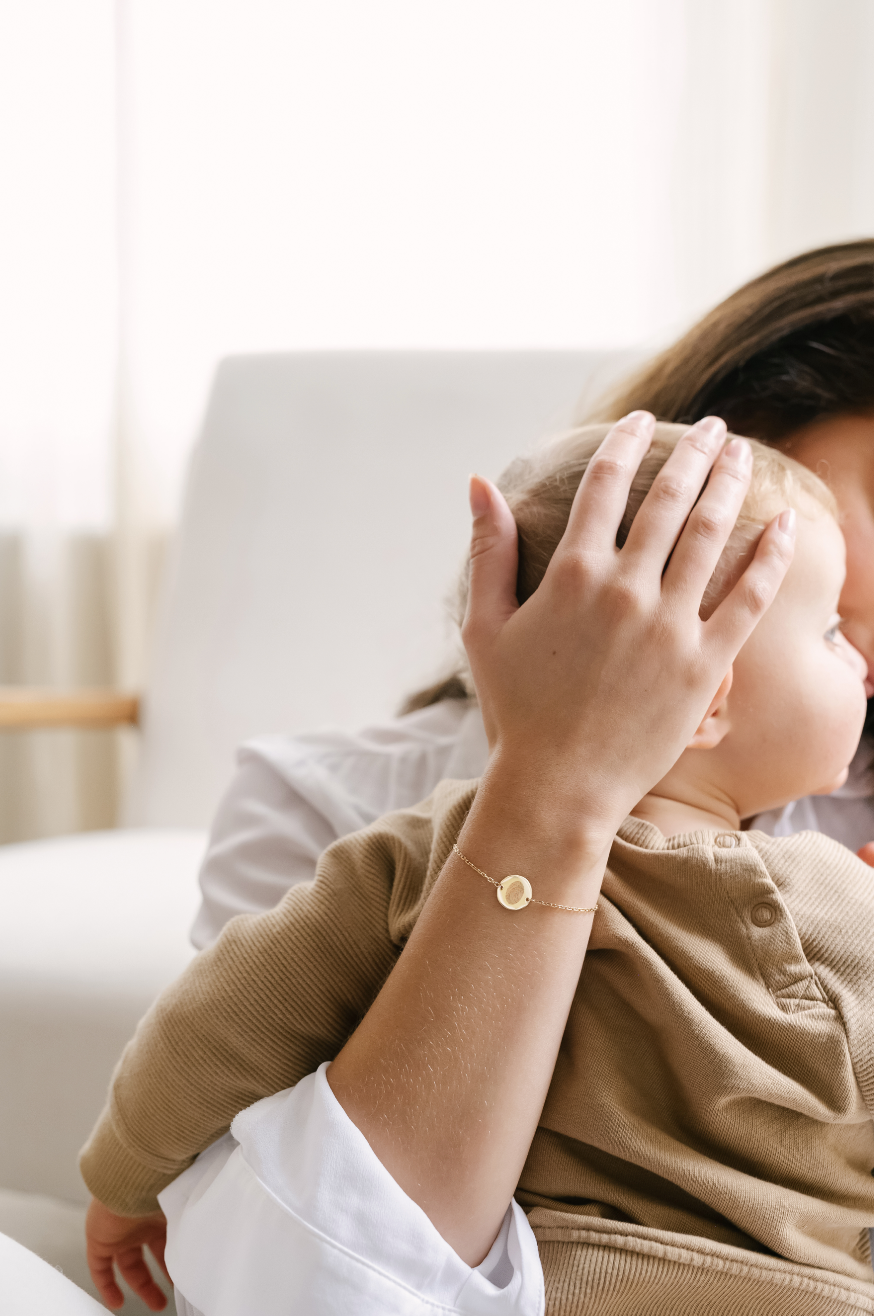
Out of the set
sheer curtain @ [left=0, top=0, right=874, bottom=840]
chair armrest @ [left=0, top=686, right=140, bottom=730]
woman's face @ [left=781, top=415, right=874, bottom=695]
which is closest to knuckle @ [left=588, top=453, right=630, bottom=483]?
woman's face @ [left=781, top=415, right=874, bottom=695]

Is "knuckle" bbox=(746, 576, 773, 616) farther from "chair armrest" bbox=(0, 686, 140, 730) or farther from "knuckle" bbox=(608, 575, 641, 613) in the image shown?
"chair armrest" bbox=(0, 686, 140, 730)

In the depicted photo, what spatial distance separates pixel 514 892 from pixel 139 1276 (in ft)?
1.36

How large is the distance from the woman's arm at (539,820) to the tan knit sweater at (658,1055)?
49 mm

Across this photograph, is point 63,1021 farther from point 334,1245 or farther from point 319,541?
point 319,541

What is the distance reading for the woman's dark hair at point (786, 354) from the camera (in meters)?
0.81

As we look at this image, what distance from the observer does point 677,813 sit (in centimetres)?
62

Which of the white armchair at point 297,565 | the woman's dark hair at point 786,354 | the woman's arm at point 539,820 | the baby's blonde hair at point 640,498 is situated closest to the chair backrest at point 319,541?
the white armchair at point 297,565

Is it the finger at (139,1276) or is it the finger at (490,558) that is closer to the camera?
the finger at (490,558)

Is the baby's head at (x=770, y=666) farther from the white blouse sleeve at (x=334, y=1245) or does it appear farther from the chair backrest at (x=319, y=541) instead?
the chair backrest at (x=319, y=541)

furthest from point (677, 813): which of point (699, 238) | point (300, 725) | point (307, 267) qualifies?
point (307, 267)

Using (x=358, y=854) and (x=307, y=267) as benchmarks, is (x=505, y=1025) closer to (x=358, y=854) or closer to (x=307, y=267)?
(x=358, y=854)

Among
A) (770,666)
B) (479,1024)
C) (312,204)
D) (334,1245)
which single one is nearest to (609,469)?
(770,666)

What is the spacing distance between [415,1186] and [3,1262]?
0.62 ft

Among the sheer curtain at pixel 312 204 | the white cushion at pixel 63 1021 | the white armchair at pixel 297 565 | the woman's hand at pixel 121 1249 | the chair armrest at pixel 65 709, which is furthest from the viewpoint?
the sheer curtain at pixel 312 204
